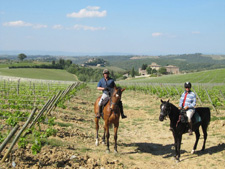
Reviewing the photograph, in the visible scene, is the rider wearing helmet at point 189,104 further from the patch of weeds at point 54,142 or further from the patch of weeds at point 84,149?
the patch of weeds at point 54,142

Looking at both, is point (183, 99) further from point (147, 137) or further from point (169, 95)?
point (169, 95)

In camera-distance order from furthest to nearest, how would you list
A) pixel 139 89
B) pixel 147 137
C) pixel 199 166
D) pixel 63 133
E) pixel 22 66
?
pixel 22 66 → pixel 139 89 → pixel 147 137 → pixel 63 133 → pixel 199 166

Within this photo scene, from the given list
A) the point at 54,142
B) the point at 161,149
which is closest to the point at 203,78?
the point at 161,149

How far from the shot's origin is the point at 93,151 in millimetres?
8805

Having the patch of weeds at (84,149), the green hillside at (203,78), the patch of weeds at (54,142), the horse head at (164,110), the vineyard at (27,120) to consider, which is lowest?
the green hillside at (203,78)

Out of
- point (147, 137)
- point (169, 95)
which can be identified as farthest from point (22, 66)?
point (147, 137)

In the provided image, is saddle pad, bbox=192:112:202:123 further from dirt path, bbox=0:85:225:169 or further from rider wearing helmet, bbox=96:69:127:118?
rider wearing helmet, bbox=96:69:127:118

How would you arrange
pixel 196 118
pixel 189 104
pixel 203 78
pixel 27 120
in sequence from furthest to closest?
pixel 203 78, pixel 196 118, pixel 189 104, pixel 27 120

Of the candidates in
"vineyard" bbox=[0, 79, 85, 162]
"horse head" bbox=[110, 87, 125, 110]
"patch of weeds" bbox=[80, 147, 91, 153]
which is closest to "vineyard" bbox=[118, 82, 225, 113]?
"horse head" bbox=[110, 87, 125, 110]

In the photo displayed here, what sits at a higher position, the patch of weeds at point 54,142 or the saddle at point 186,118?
the saddle at point 186,118

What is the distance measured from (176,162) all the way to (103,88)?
12.1ft

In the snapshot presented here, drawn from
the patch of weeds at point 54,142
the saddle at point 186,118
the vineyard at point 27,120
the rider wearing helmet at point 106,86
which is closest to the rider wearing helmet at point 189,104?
the saddle at point 186,118

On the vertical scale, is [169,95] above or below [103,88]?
below

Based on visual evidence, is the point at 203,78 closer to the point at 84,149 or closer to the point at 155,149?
the point at 155,149
